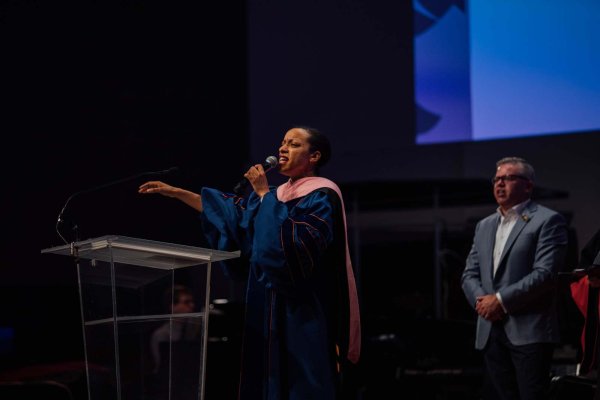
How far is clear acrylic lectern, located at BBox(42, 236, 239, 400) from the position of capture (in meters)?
2.65

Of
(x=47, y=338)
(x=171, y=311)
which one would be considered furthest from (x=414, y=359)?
(x=171, y=311)

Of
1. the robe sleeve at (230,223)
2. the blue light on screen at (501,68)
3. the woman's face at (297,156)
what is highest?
the blue light on screen at (501,68)

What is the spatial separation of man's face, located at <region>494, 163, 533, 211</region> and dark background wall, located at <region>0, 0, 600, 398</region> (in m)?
1.36

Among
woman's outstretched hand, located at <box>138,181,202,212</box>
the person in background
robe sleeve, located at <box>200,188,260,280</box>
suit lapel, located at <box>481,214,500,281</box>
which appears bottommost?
the person in background

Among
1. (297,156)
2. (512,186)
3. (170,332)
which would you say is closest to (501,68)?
(512,186)

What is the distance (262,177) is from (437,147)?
3.49 m

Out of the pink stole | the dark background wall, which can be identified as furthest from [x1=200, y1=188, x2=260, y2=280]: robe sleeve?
the dark background wall

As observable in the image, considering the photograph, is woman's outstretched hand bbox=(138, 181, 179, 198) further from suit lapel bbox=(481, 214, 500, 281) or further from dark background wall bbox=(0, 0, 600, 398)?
dark background wall bbox=(0, 0, 600, 398)

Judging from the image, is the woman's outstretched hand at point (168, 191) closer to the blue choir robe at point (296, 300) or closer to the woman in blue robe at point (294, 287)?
the woman in blue robe at point (294, 287)

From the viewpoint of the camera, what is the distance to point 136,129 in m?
6.16

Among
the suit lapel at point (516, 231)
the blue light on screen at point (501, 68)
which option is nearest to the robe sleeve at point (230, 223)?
the suit lapel at point (516, 231)

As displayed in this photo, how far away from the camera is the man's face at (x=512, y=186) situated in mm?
4152

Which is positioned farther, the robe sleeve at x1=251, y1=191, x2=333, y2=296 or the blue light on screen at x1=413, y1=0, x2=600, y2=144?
the blue light on screen at x1=413, y1=0, x2=600, y2=144

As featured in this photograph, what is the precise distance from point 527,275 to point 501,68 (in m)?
2.39
